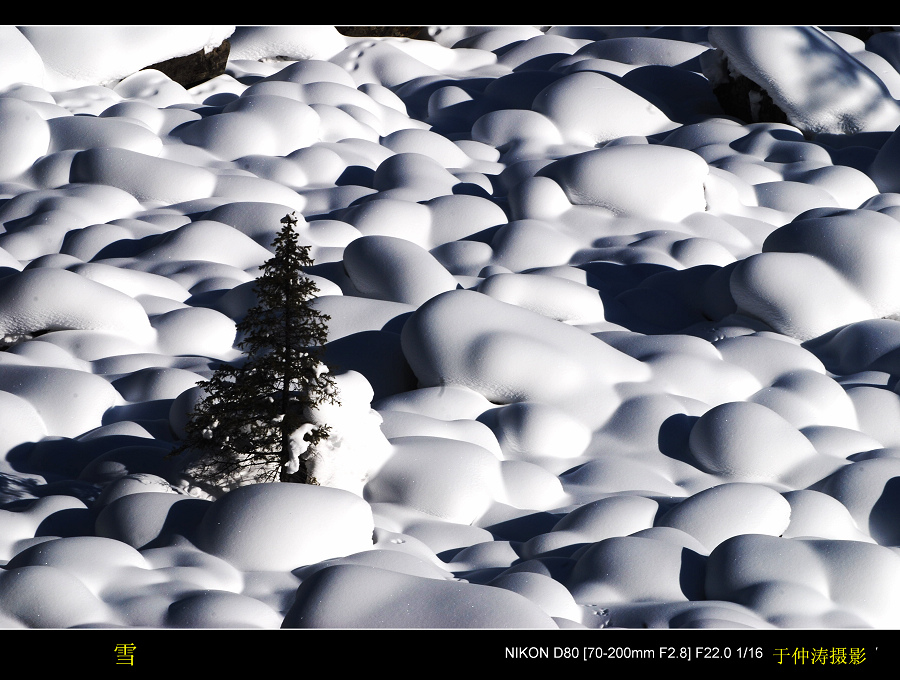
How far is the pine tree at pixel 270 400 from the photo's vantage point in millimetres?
2322

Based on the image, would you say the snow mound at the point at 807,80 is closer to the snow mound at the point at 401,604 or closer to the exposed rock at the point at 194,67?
the exposed rock at the point at 194,67

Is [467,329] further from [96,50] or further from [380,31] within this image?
[380,31]

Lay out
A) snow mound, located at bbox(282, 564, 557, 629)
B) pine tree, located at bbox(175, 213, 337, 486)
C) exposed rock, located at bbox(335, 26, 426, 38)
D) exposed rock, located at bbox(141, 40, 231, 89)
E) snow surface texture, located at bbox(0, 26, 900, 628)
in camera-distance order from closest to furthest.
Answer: snow mound, located at bbox(282, 564, 557, 629) → snow surface texture, located at bbox(0, 26, 900, 628) → pine tree, located at bbox(175, 213, 337, 486) → exposed rock, located at bbox(141, 40, 231, 89) → exposed rock, located at bbox(335, 26, 426, 38)

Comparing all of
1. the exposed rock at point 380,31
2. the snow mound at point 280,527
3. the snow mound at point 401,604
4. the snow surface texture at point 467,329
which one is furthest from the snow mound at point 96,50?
the snow mound at point 401,604

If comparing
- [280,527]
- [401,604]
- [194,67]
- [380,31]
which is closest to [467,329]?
[280,527]

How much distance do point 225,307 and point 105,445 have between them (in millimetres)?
887

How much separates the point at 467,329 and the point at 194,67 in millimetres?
3222

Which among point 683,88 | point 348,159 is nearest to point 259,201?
point 348,159

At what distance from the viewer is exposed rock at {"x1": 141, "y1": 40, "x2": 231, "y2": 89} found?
18.0 feet

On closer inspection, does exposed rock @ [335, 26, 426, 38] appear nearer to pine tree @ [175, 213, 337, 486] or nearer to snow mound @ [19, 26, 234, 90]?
snow mound @ [19, 26, 234, 90]

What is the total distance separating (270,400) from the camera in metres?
2.39

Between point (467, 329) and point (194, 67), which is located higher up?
point (194, 67)

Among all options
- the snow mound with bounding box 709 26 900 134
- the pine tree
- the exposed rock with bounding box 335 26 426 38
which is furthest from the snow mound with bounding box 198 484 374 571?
the exposed rock with bounding box 335 26 426 38

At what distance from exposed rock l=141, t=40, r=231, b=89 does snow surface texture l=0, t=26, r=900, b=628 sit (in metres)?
0.08
